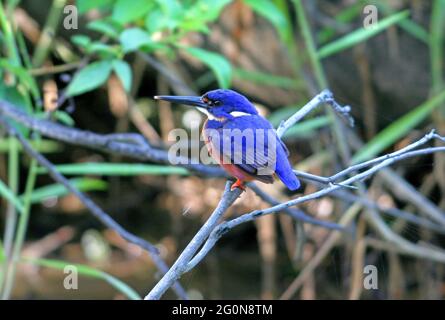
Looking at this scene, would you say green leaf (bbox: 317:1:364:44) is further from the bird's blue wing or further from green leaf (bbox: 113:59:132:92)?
the bird's blue wing

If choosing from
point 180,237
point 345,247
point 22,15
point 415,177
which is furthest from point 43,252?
point 415,177

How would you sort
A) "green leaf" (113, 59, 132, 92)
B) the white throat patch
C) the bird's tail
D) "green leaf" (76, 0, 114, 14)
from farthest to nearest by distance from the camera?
"green leaf" (76, 0, 114, 14)
"green leaf" (113, 59, 132, 92)
the white throat patch
the bird's tail

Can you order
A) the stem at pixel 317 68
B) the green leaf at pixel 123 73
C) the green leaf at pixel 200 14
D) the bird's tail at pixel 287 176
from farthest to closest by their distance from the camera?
the stem at pixel 317 68
the green leaf at pixel 200 14
the green leaf at pixel 123 73
the bird's tail at pixel 287 176

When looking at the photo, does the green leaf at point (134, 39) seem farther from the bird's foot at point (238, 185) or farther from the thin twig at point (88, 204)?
the bird's foot at point (238, 185)

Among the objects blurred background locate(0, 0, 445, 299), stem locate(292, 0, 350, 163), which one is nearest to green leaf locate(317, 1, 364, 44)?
blurred background locate(0, 0, 445, 299)

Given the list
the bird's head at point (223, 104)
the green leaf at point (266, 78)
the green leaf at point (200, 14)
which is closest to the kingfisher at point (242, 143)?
the bird's head at point (223, 104)

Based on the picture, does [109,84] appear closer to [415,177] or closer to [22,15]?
[22,15]

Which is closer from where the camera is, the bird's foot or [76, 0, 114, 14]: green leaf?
the bird's foot
